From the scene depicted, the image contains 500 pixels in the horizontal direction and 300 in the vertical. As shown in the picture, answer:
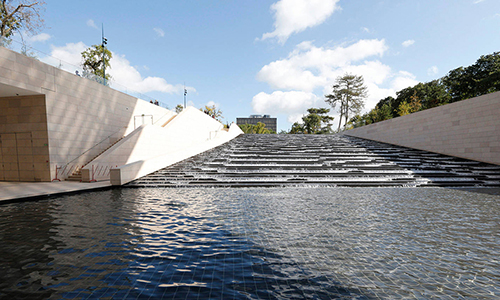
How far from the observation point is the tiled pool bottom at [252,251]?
265cm

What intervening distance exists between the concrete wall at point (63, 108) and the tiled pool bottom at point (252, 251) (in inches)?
298

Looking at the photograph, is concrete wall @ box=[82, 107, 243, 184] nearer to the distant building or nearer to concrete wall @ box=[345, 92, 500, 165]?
concrete wall @ box=[345, 92, 500, 165]

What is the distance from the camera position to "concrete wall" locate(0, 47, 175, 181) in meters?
11.0

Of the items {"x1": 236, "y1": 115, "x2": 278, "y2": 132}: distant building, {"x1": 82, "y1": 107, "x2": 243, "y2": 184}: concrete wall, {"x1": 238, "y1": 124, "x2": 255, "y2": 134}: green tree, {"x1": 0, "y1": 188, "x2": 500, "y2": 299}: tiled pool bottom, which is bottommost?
{"x1": 0, "y1": 188, "x2": 500, "y2": 299}: tiled pool bottom

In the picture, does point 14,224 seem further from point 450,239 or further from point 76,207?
point 450,239

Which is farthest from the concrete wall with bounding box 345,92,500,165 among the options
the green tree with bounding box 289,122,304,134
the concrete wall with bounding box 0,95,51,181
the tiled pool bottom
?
the green tree with bounding box 289,122,304,134

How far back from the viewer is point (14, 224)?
5078 mm

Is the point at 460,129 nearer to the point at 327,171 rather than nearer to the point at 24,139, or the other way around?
the point at 327,171

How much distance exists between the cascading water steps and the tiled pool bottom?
3448 mm

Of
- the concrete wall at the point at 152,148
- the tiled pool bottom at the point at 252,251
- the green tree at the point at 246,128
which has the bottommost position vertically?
the tiled pool bottom at the point at 252,251

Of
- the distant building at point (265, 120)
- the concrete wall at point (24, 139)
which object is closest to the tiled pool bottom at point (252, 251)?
the concrete wall at point (24, 139)

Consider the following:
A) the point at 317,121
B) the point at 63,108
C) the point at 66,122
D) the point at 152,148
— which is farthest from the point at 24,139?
the point at 317,121

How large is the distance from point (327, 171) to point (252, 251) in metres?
8.47

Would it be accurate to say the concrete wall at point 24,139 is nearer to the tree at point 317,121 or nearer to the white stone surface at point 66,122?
the white stone surface at point 66,122
